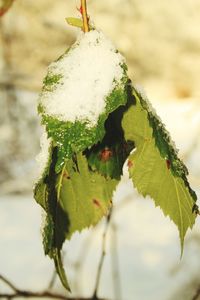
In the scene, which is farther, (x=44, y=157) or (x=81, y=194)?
(x=81, y=194)

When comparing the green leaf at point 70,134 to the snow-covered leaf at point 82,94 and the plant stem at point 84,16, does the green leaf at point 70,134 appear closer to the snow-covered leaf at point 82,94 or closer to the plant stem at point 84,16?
the snow-covered leaf at point 82,94

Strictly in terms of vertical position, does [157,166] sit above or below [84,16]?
below

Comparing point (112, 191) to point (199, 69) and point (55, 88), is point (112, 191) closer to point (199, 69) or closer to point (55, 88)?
point (55, 88)

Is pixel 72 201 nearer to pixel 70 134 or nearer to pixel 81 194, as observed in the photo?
pixel 81 194

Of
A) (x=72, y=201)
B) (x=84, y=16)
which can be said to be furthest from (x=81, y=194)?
(x=84, y=16)

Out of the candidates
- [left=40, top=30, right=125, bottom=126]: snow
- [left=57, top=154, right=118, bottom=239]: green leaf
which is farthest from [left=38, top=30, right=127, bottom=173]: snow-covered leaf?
[left=57, top=154, right=118, bottom=239]: green leaf

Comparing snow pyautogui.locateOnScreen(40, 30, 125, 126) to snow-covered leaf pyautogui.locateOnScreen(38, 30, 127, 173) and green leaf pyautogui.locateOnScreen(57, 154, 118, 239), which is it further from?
green leaf pyautogui.locateOnScreen(57, 154, 118, 239)

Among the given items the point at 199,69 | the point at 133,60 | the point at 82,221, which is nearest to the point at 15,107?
the point at 133,60
